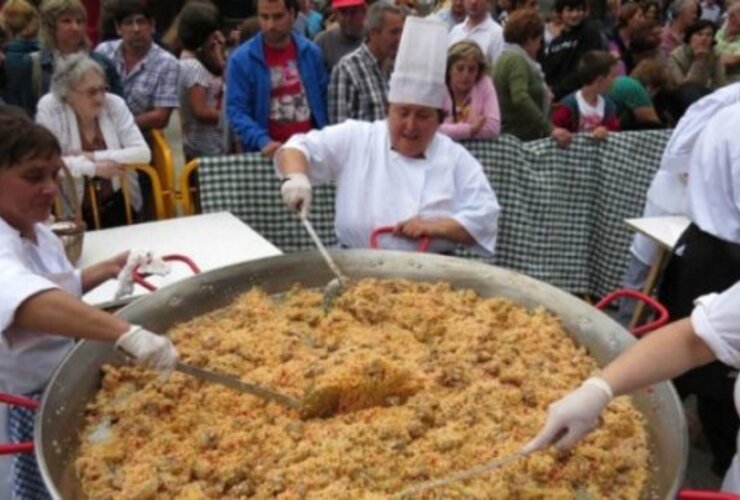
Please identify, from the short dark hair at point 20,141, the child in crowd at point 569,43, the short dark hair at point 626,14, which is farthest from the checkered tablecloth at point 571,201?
the short dark hair at point 626,14

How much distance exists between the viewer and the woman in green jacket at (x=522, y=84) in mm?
4578

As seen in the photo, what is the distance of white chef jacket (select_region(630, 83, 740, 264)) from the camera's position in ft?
11.1

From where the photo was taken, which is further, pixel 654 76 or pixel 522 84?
pixel 654 76

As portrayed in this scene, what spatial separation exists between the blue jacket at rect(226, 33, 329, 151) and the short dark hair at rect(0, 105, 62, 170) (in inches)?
74.1

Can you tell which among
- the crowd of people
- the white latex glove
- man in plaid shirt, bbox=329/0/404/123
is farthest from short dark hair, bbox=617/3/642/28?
the white latex glove

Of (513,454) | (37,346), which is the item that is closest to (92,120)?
(37,346)

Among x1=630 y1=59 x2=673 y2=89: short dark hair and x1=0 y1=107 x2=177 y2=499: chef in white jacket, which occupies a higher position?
x1=0 y1=107 x2=177 y2=499: chef in white jacket

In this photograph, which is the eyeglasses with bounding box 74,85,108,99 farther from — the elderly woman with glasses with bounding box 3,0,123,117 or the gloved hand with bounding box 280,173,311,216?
the gloved hand with bounding box 280,173,311,216

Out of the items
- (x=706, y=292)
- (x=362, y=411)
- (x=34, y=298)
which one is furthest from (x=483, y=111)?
(x=34, y=298)

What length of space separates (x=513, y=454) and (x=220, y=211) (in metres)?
2.32

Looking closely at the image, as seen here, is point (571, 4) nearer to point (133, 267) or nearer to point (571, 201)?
point (571, 201)

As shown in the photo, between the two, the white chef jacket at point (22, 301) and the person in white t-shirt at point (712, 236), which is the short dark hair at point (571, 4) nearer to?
the person in white t-shirt at point (712, 236)

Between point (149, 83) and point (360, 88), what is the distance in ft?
3.76

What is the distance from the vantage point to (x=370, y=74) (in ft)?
12.7
